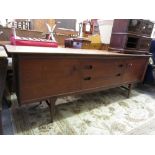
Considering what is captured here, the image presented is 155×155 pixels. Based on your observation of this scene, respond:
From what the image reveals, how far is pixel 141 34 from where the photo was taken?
1.70 m

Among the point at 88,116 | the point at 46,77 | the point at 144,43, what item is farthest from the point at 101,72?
the point at 144,43

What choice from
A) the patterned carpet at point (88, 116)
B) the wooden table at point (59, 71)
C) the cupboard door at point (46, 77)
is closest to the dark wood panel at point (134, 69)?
the wooden table at point (59, 71)

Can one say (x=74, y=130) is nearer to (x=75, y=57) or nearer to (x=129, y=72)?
(x=75, y=57)

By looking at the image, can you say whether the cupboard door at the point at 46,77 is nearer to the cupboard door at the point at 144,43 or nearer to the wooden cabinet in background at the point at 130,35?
the wooden cabinet in background at the point at 130,35

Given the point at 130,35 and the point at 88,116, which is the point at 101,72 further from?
the point at 130,35

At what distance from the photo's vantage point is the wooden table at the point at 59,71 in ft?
3.16

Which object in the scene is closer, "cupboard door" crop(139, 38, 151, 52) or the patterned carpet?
the patterned carpet

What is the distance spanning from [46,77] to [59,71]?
11cm

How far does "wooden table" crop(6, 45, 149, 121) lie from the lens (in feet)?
3.16

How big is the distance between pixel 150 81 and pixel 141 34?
0.80m

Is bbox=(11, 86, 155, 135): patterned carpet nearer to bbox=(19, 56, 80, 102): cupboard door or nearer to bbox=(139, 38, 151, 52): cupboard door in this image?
bbox=(19, 56, 80, 102): cupboard door

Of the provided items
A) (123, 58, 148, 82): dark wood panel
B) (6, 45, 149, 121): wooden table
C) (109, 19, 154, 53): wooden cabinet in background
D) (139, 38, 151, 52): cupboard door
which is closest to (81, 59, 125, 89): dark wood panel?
(6, 45, 149, 121): wooden table

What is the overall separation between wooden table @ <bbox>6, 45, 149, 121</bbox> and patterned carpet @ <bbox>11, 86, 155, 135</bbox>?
168 mm
